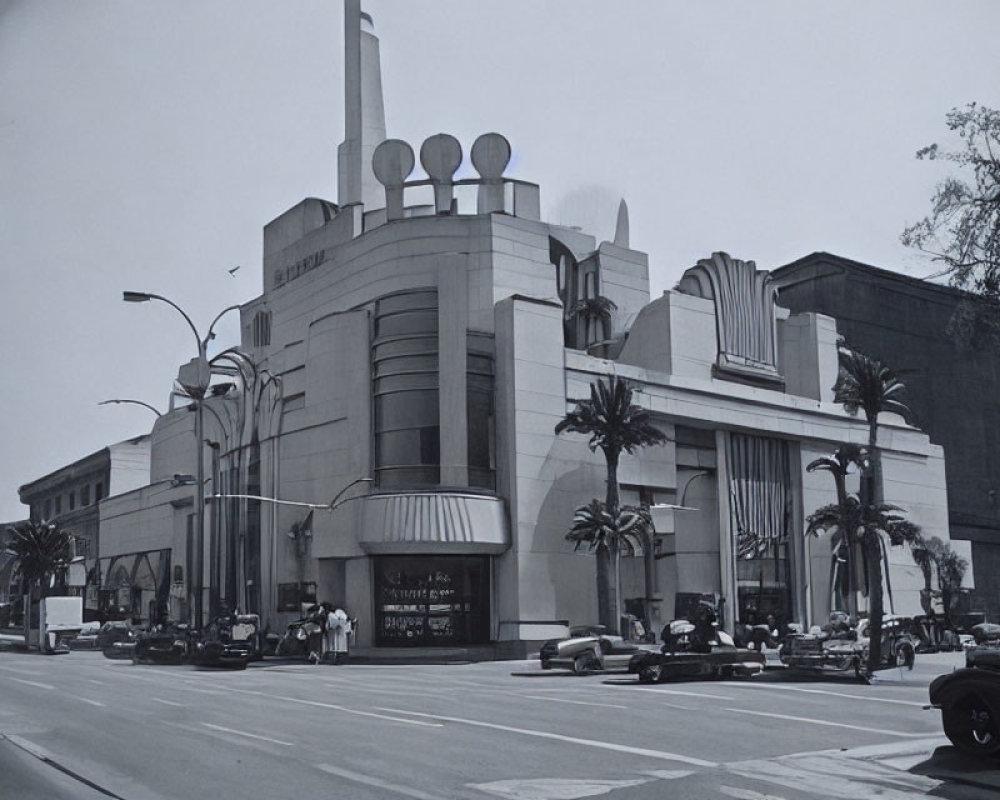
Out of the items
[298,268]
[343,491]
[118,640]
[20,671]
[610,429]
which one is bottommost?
[118,640]

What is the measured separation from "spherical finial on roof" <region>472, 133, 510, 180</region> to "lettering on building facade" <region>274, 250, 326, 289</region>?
370 inches

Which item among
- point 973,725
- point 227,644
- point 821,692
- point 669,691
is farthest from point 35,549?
point 973,725

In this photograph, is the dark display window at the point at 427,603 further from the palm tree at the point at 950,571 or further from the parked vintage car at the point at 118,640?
the palm tree at the point at 950,571

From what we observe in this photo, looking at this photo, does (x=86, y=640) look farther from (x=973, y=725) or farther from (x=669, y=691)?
(x=973, y=725)

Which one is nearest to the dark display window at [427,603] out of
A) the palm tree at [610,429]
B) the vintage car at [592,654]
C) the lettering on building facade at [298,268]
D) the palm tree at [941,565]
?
the palm tree at [610,429]

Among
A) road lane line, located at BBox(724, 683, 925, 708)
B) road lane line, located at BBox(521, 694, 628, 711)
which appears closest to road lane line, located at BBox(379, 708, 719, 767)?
road lane line, located at BBox(521, 694, 628, 711)

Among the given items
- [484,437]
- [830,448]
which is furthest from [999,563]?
[484,437]

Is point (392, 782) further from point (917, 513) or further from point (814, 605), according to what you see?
point (917, 513)

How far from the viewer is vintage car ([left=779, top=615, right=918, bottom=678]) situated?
28.1 meters

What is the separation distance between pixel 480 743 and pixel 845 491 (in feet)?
158

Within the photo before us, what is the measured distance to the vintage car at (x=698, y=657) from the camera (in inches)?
1106

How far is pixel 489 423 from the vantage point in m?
52.2

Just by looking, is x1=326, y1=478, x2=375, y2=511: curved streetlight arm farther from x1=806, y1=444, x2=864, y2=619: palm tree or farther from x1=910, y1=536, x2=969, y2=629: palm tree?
x1=910, y1=536, x2=969, y2=629: palm tree

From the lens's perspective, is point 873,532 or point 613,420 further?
point 613,420
